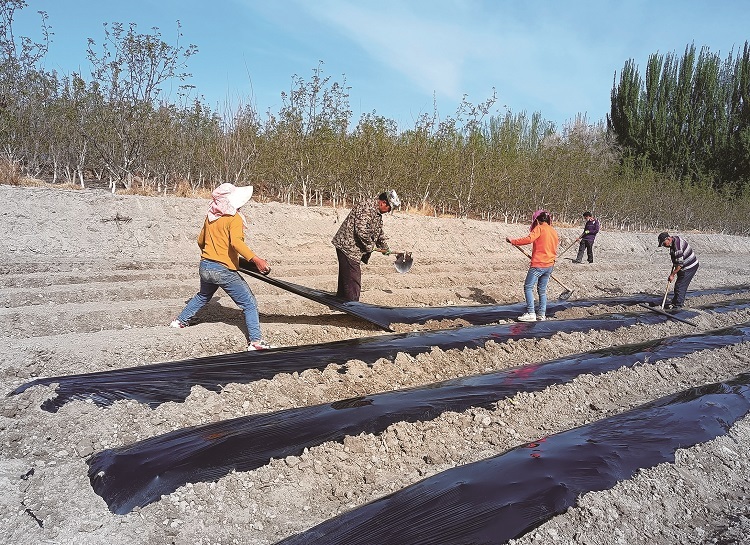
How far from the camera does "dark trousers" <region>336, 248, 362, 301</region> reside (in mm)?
6309

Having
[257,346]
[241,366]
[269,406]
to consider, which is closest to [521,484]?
[269,406]

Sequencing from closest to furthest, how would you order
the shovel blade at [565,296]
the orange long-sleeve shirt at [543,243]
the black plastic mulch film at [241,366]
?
the black plastic mulch film at [241,366] < the orange long-sleeve shirt at [543,243] < the shovel blade at [565,296]

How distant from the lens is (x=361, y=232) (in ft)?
20.3

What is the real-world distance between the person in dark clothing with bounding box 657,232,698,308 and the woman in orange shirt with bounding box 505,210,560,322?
2.37 meters

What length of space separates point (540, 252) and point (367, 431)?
4532mm

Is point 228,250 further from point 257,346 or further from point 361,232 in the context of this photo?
point 361,232

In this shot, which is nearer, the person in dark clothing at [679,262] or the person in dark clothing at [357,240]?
the person in dark clothing at [357,240]

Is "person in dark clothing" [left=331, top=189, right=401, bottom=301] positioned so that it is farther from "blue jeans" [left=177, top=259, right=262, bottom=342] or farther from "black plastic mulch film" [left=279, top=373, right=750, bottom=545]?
"black plastic mulch film" [left=279, top=373, right=750, bottom=545]

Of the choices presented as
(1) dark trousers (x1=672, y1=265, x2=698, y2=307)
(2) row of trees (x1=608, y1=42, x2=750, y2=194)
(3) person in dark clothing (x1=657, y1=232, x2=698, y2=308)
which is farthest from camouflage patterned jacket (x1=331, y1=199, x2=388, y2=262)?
(2) row of trees (x1=608, y1=42, x2=750, y2=194)

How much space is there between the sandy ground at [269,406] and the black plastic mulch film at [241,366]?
123 mm

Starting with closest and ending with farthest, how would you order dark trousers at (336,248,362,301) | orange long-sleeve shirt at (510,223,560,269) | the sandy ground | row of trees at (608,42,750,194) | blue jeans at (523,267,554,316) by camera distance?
the sandy ground → dark trousers at (336,248,362,301) → orange long-sleeve shirt at (510,223,560,269) → blue jeans at (523,267,554,316) → row of trees at (608,42,750,194)

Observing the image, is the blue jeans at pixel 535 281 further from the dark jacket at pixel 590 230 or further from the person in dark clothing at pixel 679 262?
the dark jacket at pixel 590 230

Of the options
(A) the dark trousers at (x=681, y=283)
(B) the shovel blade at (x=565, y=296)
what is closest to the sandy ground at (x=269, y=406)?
(B) the shovel blade at (x=565, y=296)

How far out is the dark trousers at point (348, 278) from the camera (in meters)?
6.31
